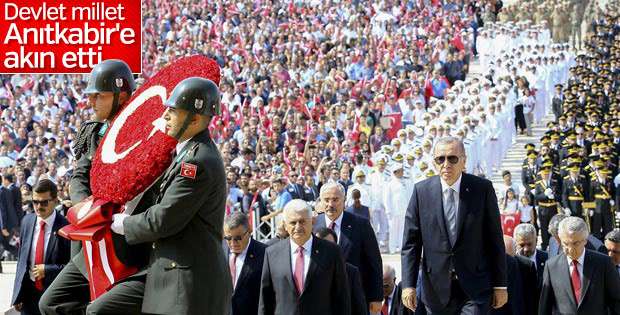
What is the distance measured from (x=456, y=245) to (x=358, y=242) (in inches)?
84.0

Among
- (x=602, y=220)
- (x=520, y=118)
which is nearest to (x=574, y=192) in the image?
(x=602, y=220)

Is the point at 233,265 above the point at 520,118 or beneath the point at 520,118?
beneath

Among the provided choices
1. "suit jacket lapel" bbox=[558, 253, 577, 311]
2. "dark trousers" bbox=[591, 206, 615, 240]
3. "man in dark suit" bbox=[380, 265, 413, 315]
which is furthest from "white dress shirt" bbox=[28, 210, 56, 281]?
"dark trousers" bbox=[591, 206, 615, 240]

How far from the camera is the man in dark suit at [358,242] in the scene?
10.2 meters

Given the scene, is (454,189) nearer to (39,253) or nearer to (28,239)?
(39,253)

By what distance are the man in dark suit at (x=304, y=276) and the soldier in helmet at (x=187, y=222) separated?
273 cm

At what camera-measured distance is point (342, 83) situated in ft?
107

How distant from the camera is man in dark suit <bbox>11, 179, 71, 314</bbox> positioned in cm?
1022

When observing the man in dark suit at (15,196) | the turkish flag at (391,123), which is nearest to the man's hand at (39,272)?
the man in dark suit at (15,196)

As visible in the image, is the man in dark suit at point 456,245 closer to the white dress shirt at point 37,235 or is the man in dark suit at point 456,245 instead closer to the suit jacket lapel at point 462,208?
the suit jacket lapel at point 462,208

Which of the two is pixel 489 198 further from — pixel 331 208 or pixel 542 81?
pixel 542 81

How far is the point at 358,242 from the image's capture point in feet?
34.3

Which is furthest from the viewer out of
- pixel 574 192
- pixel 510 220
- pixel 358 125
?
pixel 358 125

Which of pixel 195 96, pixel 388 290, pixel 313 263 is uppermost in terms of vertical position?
pixel 195 96
